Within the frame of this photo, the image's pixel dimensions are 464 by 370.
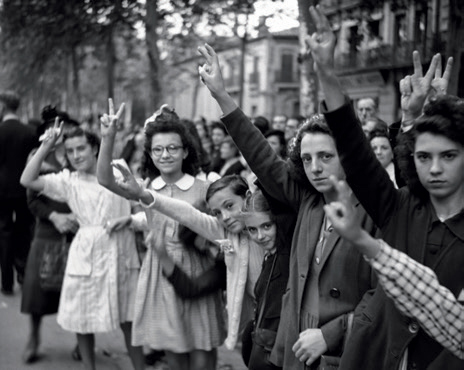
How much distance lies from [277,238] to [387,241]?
111cm

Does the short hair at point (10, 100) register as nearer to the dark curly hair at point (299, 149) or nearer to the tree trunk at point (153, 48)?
the dark curly hair at point (299, 149)

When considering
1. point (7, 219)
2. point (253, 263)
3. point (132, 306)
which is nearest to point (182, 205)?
point (253, 263)

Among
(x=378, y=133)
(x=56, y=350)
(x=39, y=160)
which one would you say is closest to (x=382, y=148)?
(x=378, y=133)

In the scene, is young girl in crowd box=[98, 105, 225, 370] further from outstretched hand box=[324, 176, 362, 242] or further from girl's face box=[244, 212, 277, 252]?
outstretched hand box=[324, 176, 362, 242]

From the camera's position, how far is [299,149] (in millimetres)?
3363

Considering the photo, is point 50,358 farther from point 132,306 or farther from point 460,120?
point 460,120

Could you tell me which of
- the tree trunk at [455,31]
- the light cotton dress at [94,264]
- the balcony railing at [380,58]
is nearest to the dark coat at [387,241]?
the light cotton dress at [94,264]

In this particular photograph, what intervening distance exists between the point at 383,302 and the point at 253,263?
1.63 metres

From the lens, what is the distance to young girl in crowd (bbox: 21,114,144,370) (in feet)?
17.5

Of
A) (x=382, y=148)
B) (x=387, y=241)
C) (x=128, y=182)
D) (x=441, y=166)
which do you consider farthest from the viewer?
→ (x=382, y=148)

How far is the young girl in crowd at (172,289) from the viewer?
474cm

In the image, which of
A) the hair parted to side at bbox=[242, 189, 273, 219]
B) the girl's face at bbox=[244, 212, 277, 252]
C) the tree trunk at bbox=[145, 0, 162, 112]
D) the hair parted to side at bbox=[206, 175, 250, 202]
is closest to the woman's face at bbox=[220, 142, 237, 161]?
the hair parted to side at bbox=[206, 175, 250, 202]

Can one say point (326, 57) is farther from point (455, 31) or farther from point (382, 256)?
point (455, 31)

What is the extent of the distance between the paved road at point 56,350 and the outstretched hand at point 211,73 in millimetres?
3337
